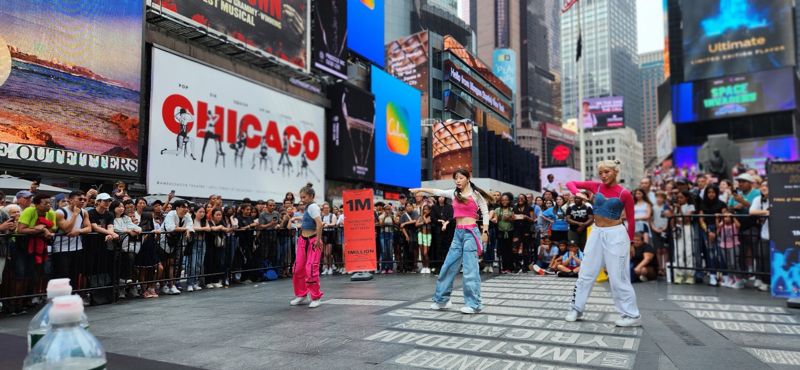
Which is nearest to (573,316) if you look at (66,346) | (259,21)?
(66,346)

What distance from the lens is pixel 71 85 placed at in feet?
45.9

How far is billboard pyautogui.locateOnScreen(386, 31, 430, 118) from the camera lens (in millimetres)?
64250

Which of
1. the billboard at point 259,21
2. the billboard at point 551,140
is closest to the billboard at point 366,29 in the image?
the billboard at point 259,21

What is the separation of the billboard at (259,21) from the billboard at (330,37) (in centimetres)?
129

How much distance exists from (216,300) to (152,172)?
978 centimetres

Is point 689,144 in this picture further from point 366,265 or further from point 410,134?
point 366,265

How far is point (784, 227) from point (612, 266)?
383 centimetres

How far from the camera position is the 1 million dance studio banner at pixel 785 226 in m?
7.50

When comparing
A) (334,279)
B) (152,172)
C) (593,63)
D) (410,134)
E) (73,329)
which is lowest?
(334,279)

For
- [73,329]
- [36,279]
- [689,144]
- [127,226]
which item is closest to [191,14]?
[127,226]

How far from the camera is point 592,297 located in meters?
8.22

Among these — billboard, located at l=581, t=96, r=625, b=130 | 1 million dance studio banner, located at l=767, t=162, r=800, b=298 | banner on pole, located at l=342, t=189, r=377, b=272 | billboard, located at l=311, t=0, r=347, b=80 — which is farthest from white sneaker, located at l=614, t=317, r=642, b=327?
billboard, located at l=581, t=96, r=625, b=130

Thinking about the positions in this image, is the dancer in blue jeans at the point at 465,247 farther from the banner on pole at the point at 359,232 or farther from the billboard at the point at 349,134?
the billboard at the point at 349,134

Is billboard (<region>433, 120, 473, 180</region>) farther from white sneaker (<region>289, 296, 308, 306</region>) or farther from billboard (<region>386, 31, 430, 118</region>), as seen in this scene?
white sneaker (<region>289, 296, 308, 306</region>)
